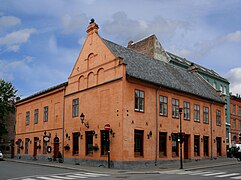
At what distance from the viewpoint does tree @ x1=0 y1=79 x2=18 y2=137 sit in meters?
52.8

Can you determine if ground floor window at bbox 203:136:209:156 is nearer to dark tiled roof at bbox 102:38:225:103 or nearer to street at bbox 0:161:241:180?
dark tiled roof at bbox 102:38:225:103

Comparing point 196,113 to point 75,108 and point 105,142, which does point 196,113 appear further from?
point 75,108

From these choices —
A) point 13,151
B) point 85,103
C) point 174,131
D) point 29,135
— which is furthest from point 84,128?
point 13,151

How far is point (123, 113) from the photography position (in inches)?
1016

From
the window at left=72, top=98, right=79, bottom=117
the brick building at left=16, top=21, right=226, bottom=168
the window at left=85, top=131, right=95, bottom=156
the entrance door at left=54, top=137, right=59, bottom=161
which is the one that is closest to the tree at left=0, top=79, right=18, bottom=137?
the brick building at left=16, top=21, right=226, bottom=168

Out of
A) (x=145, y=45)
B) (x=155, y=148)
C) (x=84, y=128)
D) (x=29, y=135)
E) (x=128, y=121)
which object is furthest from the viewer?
(x=145, y=45)

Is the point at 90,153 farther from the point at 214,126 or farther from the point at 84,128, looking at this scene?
the point at 214,126

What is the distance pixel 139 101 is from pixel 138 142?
Answer: 3532 millimetres

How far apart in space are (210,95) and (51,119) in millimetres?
19108

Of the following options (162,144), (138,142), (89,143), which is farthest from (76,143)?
(162,144)

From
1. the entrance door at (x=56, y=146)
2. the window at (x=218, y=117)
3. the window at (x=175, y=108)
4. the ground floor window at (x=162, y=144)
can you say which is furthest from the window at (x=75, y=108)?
the window at (x=218, y=117)

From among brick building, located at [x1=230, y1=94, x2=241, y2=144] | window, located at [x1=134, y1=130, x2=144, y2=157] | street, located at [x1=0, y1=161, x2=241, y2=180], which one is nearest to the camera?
street, located at [x1=0, y1=161, x2=241, y2=180]

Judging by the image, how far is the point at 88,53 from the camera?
31203 mm

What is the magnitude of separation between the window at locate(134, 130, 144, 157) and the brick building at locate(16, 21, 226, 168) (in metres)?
0.08
